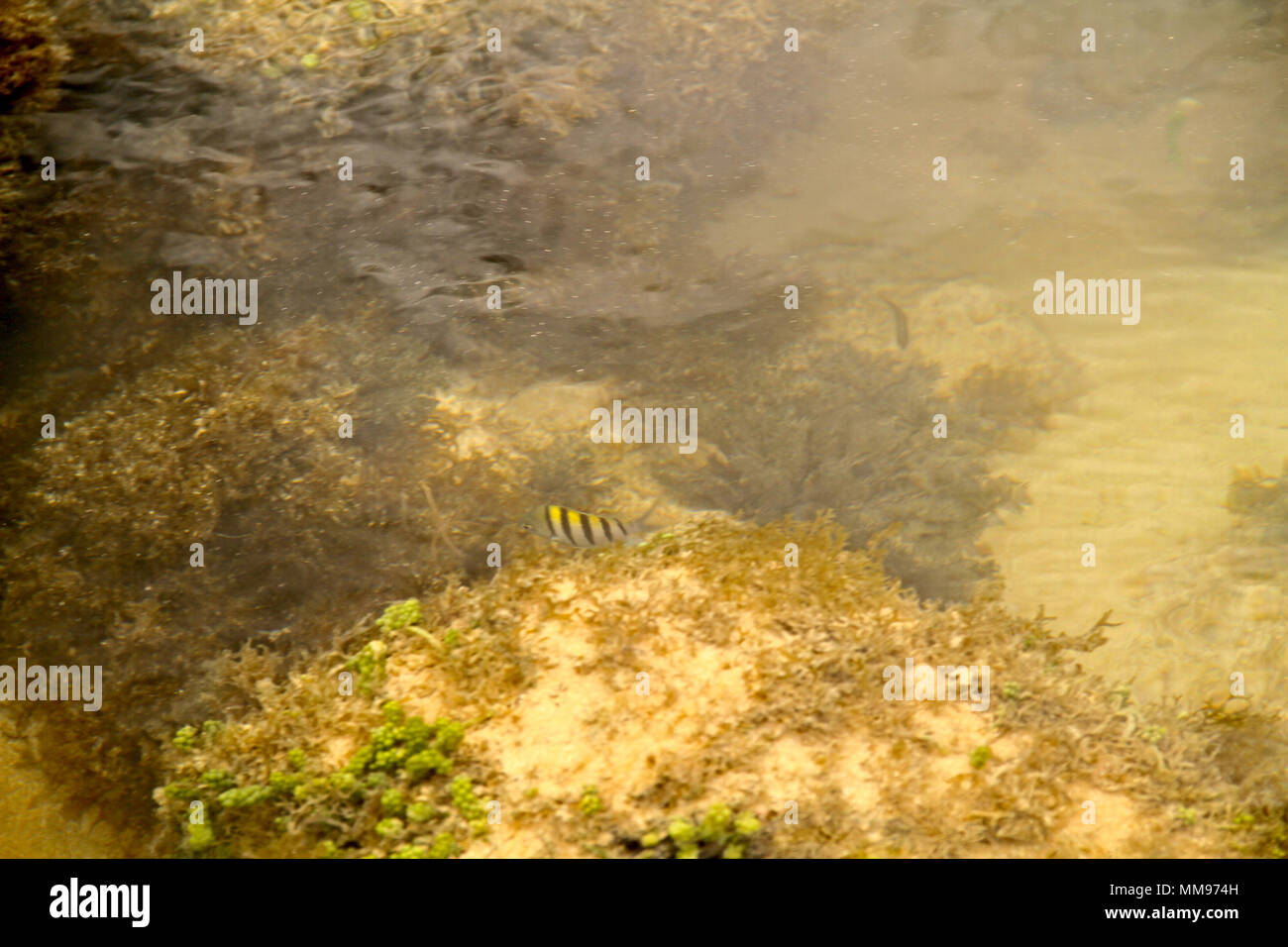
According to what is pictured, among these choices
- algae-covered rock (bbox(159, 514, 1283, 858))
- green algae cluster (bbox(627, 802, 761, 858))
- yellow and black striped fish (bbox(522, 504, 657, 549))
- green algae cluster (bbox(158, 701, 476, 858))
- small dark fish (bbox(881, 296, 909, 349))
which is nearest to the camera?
green algae cluster (bbox(627, 802, 761, 858))

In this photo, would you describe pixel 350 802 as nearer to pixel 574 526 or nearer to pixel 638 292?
pixel 574 526

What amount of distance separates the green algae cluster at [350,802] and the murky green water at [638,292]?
2.28ft

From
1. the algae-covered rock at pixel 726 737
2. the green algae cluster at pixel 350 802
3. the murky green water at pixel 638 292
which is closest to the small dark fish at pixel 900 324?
the murky green water at pixel 638 292

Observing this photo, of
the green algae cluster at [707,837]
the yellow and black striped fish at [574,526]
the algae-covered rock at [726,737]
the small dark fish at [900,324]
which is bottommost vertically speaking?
the green algae cluster at [707,837]

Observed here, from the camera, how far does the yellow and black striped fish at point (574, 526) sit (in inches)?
163

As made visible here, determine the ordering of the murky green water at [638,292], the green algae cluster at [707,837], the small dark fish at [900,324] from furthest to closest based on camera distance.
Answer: the small dark fish at [900,324] < the murky green water at [638,292] < the green algae cluster at [707,837]

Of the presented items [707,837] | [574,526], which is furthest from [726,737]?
[574,526]

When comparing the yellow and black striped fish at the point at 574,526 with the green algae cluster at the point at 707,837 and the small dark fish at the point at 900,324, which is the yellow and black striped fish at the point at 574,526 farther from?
the small dark fish at the point at 900,324

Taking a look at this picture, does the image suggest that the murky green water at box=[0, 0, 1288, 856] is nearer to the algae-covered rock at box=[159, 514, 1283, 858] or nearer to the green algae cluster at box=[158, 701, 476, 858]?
the green algae cluster at box=[158, 701, 476, 858]

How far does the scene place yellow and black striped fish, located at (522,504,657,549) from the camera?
4152 mm

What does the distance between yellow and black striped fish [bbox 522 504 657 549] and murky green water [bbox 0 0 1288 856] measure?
866mm

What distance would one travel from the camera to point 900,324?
7574 millimetres

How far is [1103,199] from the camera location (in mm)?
8188

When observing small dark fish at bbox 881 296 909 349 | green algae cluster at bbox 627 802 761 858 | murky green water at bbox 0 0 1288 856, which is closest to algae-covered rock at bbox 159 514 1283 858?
green algae cluster at bbox 627 802 761 858
